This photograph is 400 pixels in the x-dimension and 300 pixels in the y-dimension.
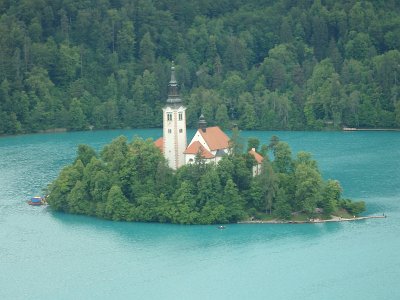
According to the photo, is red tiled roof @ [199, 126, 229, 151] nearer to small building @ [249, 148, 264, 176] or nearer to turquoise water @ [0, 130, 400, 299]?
small building @ [249, 148, 264, 176]

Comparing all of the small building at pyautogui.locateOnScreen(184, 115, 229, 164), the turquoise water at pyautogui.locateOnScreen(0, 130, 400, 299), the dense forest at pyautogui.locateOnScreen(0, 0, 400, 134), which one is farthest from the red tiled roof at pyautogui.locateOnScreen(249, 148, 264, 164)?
the dense forest at pyautogui.locateOnScreen(0, 0, 400, 134)

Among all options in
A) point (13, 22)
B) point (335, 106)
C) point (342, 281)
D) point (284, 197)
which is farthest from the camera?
point (13, 22)

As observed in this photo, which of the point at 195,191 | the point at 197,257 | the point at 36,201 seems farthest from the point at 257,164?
the point at 36,201

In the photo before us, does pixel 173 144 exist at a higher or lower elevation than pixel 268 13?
lower

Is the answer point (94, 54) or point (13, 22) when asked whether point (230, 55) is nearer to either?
point (94, 54)

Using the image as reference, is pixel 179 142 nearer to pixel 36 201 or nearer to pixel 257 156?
pixel 257 156

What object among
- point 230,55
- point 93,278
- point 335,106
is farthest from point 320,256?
point 230,55

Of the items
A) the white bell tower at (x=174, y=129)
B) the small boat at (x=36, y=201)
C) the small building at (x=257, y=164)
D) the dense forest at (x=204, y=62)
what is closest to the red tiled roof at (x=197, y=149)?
the white bell tower at (x=174, y=129)
